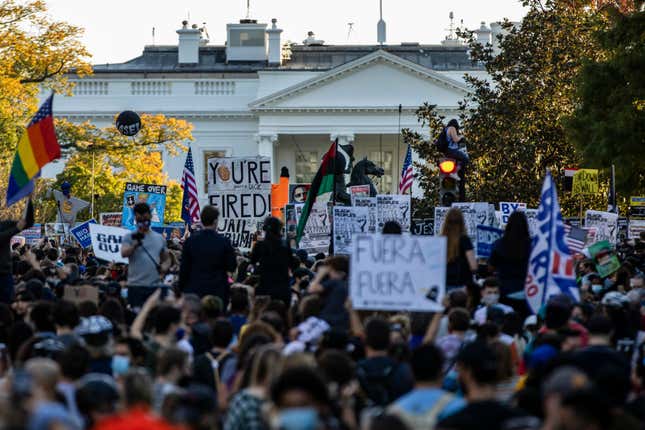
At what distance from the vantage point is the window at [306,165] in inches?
3467

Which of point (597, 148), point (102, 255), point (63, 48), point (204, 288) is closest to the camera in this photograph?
point (204, 288)

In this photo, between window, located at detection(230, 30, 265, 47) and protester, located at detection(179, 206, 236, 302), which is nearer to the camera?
protester, located at detection(179, 206, 236, 302)

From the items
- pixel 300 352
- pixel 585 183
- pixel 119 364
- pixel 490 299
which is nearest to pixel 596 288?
pixel 490 299

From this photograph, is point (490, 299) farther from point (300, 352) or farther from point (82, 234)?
point (82, 234)

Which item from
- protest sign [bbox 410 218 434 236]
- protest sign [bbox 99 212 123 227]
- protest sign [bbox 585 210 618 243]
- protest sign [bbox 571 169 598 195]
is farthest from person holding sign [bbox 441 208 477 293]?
protest sign [bbox 99 212 123 227]

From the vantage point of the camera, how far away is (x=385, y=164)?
86750 millimetres

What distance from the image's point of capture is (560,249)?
39.9 ft

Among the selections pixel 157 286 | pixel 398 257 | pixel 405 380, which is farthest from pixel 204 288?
pixel 405 380

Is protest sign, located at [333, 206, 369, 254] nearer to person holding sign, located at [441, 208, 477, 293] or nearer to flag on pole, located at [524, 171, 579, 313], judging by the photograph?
person holding sign, located at [441, 208, 477, 293]

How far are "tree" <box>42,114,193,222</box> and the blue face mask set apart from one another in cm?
2999

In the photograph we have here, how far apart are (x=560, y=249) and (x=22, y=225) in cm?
513

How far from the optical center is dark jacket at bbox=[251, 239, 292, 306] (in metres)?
13.8

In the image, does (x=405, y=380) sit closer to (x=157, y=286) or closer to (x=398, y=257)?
(x=398, y=257)

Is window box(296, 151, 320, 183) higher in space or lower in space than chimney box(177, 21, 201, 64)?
lower
